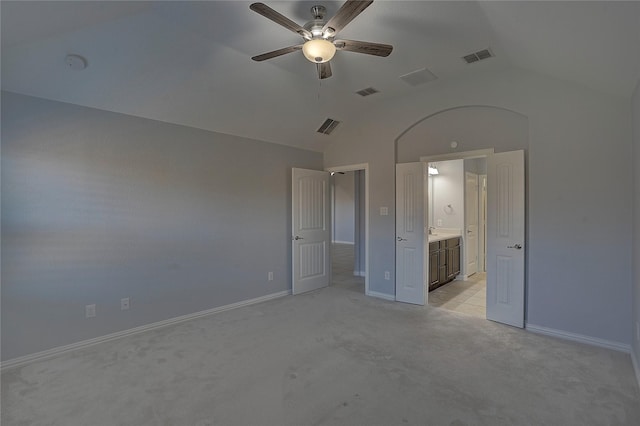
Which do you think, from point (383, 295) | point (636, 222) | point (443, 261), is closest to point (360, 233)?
point (443, 261)

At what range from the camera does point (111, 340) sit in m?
3.20

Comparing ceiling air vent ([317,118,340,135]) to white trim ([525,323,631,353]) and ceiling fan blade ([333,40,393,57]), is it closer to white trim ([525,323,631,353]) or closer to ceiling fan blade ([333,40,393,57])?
ceiling fan blade ([333,40,393,57])

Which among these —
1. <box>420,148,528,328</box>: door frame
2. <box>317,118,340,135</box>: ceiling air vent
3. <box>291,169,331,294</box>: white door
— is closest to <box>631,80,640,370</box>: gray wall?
<box>420,148,528,328</box>: door frame

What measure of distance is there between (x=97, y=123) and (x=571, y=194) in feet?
16.4

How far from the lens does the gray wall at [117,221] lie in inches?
109

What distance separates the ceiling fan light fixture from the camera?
220cm

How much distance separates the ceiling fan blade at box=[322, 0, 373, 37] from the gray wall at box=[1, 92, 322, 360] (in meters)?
2.46

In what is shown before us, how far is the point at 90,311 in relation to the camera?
10.2 ft

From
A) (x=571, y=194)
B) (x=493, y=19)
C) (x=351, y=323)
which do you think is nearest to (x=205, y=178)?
(x=351, y=323)

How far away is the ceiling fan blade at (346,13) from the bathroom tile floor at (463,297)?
3.64 m

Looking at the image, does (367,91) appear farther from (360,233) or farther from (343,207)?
(343,207)

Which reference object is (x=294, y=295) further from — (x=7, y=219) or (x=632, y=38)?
(x=632, y=38)

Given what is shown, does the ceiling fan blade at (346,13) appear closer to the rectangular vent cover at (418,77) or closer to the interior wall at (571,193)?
the rectangular vent cover at (418,77)

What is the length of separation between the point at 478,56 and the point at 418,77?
0.69m
